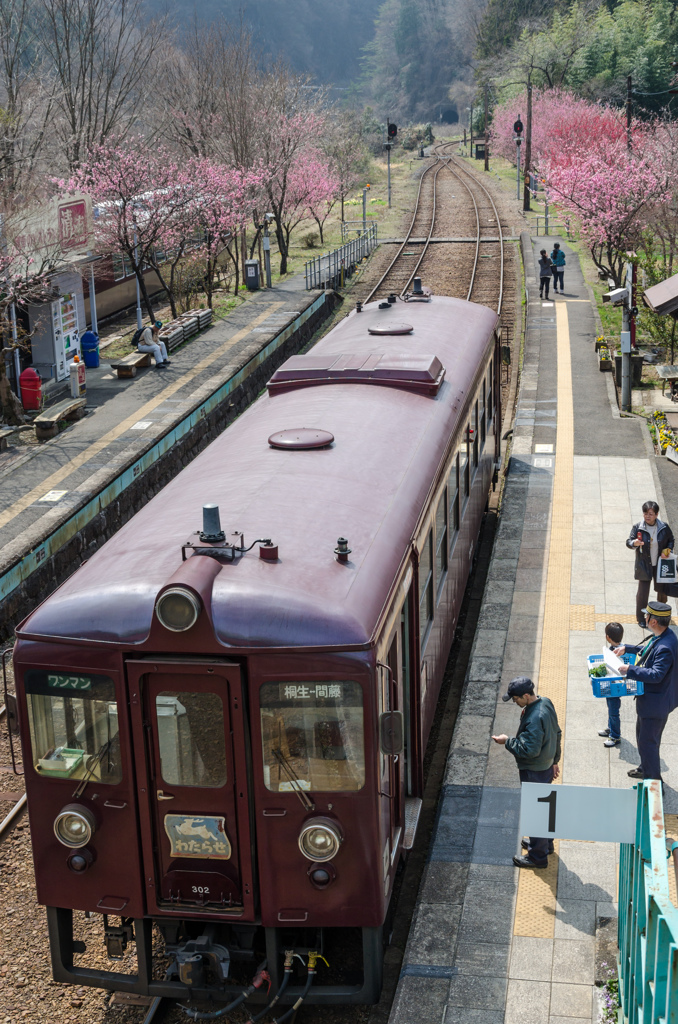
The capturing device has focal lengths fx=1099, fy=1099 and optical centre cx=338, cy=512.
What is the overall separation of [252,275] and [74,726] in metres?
27.8

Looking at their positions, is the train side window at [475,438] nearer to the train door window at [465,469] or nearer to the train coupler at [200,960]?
the train door window at [465,469]

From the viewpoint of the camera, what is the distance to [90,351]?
961 inches

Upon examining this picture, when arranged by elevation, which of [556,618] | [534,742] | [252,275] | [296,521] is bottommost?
[556,618]

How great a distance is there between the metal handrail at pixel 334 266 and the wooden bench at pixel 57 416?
13332 millimetres

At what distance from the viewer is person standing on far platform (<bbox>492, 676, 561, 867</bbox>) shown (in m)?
7.33

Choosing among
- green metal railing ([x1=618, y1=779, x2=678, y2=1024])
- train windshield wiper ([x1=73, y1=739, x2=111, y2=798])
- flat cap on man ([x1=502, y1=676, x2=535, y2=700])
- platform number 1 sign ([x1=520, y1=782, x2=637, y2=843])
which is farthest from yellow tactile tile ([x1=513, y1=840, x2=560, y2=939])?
train windshield wiper ([x1=73, y1=739, x2=111, y2=798])

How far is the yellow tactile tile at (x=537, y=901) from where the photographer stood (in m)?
7.05

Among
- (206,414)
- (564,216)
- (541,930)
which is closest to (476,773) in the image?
(541,930)

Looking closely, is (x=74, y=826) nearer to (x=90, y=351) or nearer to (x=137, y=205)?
(x=90, y=351)

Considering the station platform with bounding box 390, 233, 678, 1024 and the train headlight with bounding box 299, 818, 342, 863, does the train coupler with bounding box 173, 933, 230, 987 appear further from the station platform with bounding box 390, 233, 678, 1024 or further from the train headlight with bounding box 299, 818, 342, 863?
the station platform with bounding box 390, 233, 678, 1024

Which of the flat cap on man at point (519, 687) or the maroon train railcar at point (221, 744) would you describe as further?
the flat cap on man at point (519, 687)

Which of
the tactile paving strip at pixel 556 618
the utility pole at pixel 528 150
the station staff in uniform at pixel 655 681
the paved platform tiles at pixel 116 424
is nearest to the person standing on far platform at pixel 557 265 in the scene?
the tactile paving strip at pixel 556 618

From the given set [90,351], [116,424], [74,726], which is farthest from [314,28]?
[74,726]

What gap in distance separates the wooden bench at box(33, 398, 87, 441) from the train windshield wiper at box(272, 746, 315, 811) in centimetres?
1445
